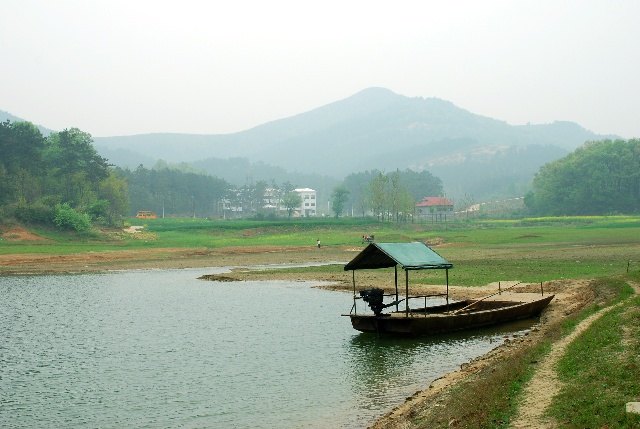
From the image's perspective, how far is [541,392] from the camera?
19.2 m

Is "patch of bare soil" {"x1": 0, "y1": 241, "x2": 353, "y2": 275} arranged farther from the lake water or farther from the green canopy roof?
the green canopy roof

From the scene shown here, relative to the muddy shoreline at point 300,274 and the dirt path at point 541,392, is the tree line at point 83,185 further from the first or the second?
the dirt path at point 541,392

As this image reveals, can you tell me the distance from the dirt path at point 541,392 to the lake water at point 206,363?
4.52 meters

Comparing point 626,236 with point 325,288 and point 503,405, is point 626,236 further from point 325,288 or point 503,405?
point 503,405

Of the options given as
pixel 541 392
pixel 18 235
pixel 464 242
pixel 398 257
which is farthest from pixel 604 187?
pixel 541 392

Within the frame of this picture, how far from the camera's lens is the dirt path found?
16423 millimetres

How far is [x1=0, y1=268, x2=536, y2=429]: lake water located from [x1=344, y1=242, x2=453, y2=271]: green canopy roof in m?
3.77

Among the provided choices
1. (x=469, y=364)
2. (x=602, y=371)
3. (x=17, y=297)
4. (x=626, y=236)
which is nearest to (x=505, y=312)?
(x=469, y=364)

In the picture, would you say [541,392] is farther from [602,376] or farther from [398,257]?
[398,257]

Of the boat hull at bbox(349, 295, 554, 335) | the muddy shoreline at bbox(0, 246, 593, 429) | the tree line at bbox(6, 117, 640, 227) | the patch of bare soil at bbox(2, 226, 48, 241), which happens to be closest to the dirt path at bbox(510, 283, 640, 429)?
the muddy shoreline at bbox(0, 246, 593, 429)

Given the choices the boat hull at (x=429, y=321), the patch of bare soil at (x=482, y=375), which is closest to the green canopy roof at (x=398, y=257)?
the boat hull at (x=429, y=321)

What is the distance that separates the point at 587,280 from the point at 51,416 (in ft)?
118

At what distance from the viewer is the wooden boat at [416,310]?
112 ft

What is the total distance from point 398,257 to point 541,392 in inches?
634
